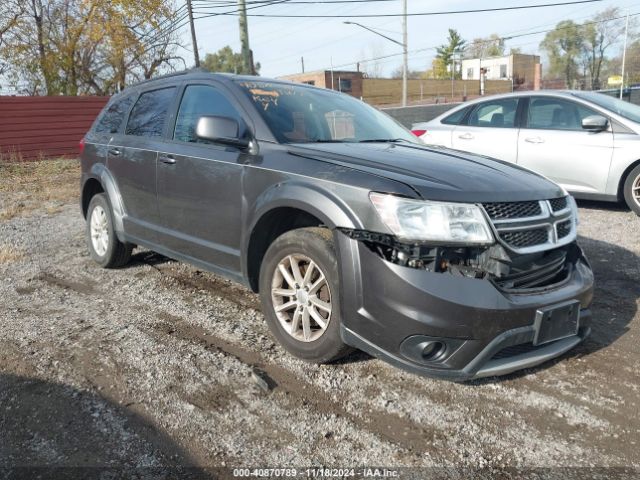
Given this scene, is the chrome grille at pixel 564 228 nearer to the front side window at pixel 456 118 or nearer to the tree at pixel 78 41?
the front side window at pixel 456 118

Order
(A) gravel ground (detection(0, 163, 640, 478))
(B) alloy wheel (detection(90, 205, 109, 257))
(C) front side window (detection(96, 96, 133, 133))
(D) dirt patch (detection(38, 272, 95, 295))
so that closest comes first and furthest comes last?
(A) gravel ground (detection(0, 163, 640, 478))
(D) dirt patch (detection(38, 272, 95, 295))
(C) front side window (detection(96, 96, 133, 133))
(B) alloy wheel (detection(90, 205, 109, 257))

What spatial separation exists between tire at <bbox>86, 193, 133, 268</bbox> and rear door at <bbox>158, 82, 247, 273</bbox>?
1.05m

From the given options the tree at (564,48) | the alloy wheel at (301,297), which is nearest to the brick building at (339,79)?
the tree at (564,48)

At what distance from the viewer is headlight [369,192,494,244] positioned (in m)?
2.69

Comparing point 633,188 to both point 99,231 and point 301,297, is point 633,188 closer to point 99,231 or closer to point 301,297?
point 301,297

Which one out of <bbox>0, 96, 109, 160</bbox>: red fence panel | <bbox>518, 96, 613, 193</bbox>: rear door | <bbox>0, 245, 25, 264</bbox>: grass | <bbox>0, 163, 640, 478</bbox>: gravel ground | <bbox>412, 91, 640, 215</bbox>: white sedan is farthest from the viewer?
<bbox>0, 96, 109, 160</bbox>: red fence panel

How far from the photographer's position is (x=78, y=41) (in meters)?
24.8

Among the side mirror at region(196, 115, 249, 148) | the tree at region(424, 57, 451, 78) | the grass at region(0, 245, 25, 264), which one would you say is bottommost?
the grass at region(0, 245, 25, 264)

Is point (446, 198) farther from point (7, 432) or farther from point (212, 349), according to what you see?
point (7, 432)

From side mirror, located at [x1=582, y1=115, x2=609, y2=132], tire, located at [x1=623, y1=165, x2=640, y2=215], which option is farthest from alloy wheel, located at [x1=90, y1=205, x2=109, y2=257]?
tire, located at [x1=623, y1=165, x2=640, y2=215]

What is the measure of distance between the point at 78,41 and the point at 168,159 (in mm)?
24160

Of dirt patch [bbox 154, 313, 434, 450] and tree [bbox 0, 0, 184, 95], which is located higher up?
tree [bbox 0, 0, 184, 95]

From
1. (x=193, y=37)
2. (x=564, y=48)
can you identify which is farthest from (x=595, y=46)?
(x=193, y=37)

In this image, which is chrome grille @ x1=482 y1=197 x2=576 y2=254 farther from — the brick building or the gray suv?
the brick building
